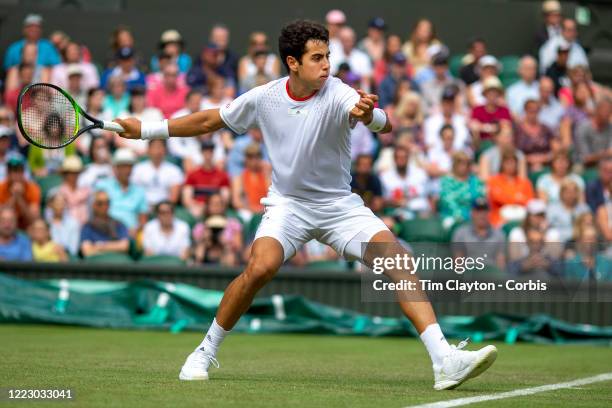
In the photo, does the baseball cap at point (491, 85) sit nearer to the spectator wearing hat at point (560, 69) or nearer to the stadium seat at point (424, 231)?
the spectator wearing hat at point (560, 69)

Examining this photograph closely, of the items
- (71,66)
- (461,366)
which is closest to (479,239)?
(71,66)

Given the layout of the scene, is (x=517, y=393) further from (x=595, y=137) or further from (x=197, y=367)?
(x=595, y=137)

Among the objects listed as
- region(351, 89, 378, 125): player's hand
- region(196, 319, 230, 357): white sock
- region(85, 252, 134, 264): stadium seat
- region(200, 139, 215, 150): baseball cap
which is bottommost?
region(196, 319, 230, 357): white sock

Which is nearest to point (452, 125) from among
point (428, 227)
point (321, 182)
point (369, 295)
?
point (428, 227)

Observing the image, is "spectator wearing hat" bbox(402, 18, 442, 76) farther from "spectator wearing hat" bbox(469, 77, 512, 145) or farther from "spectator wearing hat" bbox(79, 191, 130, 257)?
"spectator wearing hat" bbox(79, 191, 130, 257)

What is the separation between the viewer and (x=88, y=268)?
43.8 ft

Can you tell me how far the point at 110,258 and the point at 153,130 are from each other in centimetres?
657

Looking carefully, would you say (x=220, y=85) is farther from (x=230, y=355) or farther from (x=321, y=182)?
(x=321, y=182)

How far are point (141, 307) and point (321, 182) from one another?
245 inches

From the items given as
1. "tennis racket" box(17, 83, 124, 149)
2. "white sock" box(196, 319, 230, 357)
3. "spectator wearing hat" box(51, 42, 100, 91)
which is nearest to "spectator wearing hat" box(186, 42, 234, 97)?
"spectator wearing hat" box(51, 42, 100, 91)

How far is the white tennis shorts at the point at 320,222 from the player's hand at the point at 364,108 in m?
0.76

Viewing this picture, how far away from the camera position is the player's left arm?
662 centimetres

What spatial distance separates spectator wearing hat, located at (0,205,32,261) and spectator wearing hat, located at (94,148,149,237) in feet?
4.09

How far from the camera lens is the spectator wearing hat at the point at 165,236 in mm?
13828
